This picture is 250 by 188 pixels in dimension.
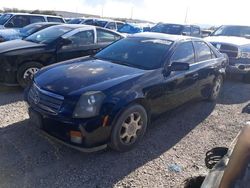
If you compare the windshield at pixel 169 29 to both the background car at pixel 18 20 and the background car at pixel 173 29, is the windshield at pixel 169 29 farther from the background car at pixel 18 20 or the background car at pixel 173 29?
the background car at pixel 18 20

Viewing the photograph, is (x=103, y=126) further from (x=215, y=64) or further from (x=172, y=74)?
(x=215, y=64)

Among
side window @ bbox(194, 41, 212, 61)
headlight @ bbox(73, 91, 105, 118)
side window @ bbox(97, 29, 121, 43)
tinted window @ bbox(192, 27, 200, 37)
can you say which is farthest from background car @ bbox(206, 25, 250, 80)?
tinted window @ bbox(192, 27, 200, 37)

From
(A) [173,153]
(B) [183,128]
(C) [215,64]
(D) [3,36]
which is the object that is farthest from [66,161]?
(D) [3,36]

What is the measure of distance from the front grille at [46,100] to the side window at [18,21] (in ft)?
34.6

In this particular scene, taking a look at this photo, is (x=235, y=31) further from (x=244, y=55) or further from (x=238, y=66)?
(x=238, y=66)

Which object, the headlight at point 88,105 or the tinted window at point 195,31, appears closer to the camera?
the headlight at point 88,105

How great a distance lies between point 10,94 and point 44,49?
4.05ft

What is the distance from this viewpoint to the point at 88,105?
3.46m

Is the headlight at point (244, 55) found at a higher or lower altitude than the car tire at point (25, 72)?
higher

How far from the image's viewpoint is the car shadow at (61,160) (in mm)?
3305

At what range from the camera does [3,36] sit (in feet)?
37.0

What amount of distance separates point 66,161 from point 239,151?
2.44 m

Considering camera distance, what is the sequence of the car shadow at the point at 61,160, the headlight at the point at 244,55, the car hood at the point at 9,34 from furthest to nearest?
the car hood at the point at 9,34
the headlight at the point at 244,55
the car shadow at the point at 61,160

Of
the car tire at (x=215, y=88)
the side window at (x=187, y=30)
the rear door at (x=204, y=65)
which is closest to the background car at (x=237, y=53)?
the car tire at (x=215, y=88)
